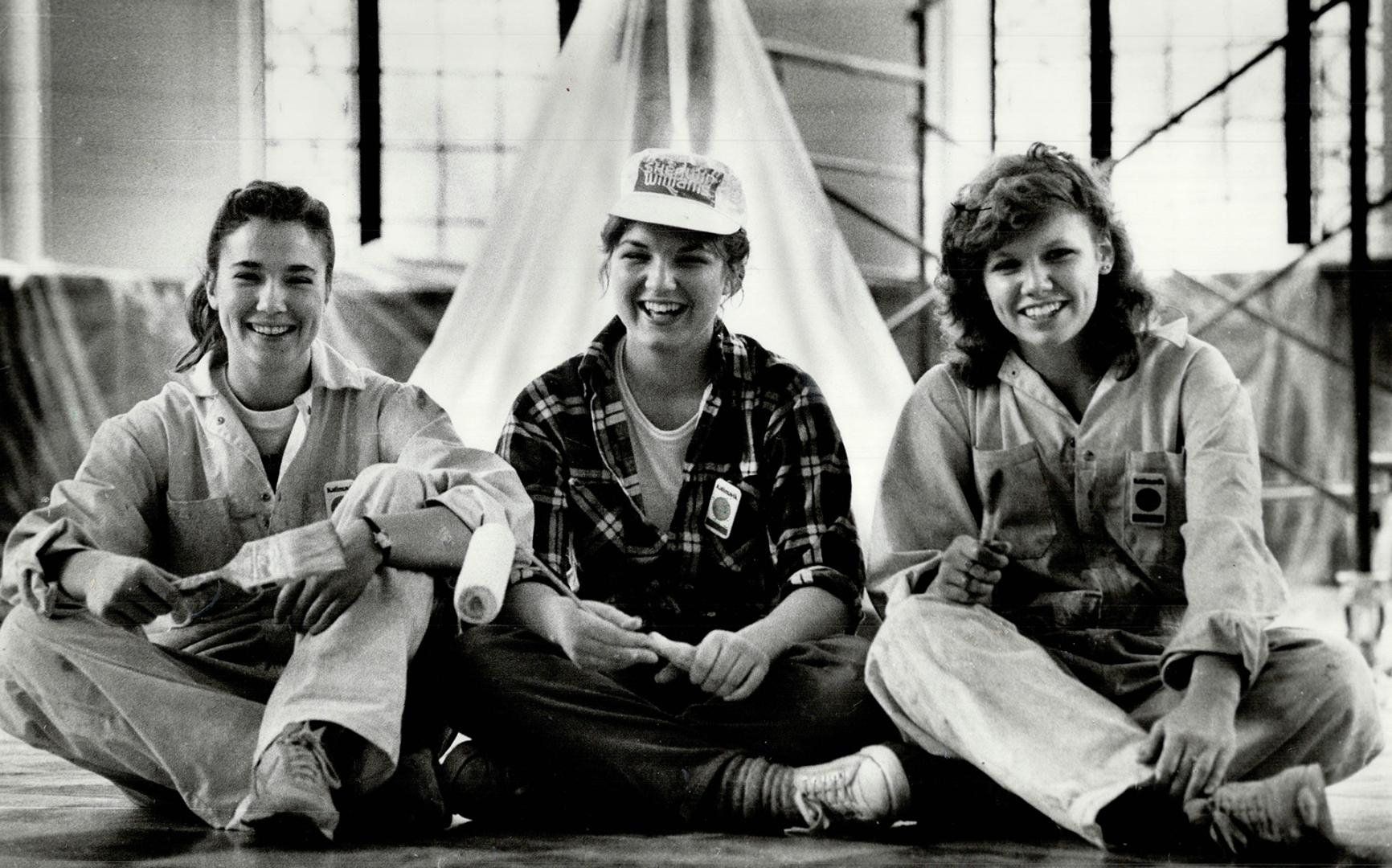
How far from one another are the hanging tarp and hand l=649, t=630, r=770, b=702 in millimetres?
424

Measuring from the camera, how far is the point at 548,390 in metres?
1.87

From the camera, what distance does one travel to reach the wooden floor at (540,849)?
1439 mm

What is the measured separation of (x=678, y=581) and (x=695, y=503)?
102 mm

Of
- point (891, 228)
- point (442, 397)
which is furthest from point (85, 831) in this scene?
point (891, 228)

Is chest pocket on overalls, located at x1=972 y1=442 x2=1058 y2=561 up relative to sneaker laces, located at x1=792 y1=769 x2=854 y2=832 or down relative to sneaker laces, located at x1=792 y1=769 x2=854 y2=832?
up

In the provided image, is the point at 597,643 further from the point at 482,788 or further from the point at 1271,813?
the point at 1271,813

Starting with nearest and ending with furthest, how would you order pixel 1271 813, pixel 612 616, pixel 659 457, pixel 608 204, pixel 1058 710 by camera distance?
pixel 1271 813
pixel 1058 710
pixel 612 616
pixel 659 457
pixel 608 204

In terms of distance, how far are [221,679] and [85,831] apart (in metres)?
0.22

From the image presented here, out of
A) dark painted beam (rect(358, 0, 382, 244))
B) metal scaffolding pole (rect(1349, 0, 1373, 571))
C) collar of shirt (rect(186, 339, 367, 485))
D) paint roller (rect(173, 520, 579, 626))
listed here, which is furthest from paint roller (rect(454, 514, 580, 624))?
metal scaffolding pole (rect(1349, 0, 1373, 571))

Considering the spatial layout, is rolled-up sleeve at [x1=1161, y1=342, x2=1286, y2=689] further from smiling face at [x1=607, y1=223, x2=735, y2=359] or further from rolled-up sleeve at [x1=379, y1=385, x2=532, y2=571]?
rolled-up sleeve at [x1=379, y1=385, x2=532, y2=571]

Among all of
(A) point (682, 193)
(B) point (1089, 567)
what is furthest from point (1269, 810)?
(A) point (682, 193)

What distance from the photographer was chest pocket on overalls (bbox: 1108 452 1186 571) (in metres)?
1.72

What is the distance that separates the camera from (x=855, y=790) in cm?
158

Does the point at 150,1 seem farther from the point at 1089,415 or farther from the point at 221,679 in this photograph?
the point at 1089,415
